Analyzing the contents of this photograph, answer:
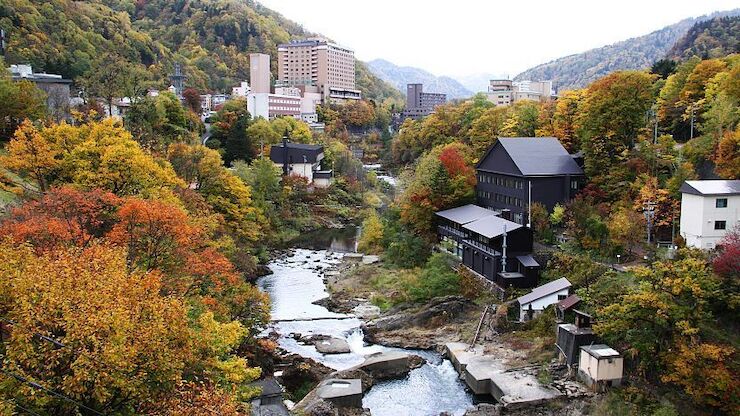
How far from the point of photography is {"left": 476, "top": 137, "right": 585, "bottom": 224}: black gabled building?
27.4 metres

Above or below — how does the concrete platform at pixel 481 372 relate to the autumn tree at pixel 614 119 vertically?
below

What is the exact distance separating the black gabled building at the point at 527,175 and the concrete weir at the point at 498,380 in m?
8.92

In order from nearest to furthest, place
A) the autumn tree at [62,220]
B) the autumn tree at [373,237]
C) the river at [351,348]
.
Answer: the autumn tree at [62,220] < the river at [351,348] < the autumn tree at [373,237]

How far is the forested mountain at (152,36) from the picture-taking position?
4934cm

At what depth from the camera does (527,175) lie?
2700 centimetres

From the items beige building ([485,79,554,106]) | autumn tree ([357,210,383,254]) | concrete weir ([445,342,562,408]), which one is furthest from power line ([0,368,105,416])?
beige building ([485,79,554,106])

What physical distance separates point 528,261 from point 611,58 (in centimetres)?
15002

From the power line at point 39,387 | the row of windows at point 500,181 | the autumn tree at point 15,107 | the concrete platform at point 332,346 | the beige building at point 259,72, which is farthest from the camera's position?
the beige building at point 259,72

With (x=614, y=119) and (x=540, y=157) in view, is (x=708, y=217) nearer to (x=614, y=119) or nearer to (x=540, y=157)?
(x=614, y=119)

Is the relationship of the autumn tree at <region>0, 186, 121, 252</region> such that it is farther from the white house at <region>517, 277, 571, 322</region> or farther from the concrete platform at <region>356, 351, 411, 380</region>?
the white house at <region>517, 277, 571, 322</region>

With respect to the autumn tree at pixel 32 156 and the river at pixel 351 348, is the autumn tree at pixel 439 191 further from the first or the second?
the autumn tree at pixel 32 156

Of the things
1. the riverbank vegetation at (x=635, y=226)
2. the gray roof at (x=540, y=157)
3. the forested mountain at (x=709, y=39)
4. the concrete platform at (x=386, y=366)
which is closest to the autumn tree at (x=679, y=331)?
the riverbank vegetation at (x=635, y=226)

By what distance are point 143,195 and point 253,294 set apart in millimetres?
5432

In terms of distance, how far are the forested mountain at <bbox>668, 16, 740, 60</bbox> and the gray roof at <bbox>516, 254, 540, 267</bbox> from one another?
55.1 m
